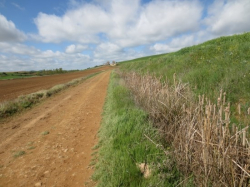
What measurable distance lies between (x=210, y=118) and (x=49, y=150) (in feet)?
14.2

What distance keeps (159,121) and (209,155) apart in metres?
2.08

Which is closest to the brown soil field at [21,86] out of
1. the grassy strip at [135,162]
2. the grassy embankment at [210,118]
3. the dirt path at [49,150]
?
the dirt path at [49,150]

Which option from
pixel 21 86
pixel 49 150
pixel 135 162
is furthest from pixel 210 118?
pixel 21 86

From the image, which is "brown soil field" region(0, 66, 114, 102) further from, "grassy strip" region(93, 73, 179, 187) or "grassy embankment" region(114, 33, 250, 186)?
"grassy embankment" region(114, 33, 250, 186)

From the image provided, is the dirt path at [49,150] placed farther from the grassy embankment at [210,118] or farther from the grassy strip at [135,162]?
the grassy embankment at [210,118]

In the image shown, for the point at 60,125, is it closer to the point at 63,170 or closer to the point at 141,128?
the point at 63,170

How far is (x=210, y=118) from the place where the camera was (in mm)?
2637

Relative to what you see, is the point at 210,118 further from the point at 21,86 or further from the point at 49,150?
the point at 21,86

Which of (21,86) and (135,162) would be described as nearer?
(135,162)

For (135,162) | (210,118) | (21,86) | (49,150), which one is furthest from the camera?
(21,86)

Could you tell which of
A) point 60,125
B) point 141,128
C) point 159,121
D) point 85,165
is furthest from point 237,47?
point 60,125

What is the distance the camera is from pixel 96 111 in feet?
26.3

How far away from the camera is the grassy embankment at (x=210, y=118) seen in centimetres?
207

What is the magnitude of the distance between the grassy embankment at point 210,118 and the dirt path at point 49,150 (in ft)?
6.63
